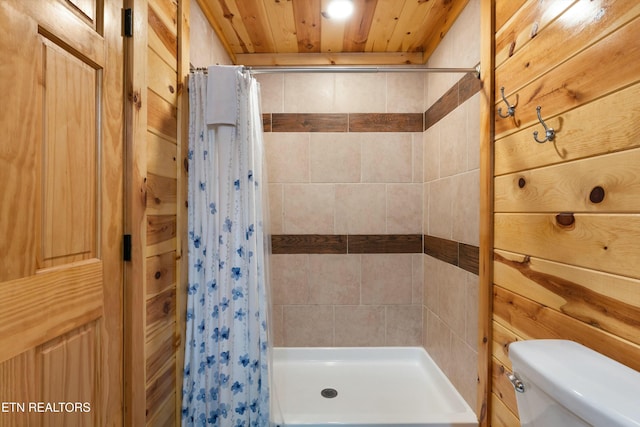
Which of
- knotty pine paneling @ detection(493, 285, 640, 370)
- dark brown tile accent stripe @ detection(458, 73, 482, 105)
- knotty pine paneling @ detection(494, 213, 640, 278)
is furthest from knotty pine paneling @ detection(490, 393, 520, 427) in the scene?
dark brown tile accent stripe @ detection(458, 73, 482, 105)

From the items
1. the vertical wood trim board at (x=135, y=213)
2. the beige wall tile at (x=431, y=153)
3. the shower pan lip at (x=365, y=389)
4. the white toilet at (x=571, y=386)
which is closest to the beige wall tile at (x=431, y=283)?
the shower pan lip at (x=365, y=389)

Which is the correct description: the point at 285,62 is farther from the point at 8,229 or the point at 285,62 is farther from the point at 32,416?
the point at 32,416

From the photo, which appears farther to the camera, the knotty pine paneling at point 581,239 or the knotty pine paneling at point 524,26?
the knotty pine paneling at point 524,26

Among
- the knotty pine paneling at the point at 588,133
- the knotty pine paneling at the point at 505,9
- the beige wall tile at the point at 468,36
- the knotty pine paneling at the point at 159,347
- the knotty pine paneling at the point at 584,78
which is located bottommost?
the knotty pine paneling at the point at 159,347

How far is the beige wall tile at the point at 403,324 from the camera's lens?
7.11 ft

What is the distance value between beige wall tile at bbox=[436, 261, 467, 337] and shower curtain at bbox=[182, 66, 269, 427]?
100cm

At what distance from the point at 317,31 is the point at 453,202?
133 cm

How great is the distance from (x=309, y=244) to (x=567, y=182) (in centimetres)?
153

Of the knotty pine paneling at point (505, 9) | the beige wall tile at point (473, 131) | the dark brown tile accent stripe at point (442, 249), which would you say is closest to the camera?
the knotty pine paneling at point (505, 9)

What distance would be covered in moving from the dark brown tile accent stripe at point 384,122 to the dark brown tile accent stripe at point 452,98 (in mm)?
94

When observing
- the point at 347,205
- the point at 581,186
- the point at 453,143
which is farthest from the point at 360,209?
the point at 581,186

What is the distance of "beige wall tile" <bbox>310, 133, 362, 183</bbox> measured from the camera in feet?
7.03

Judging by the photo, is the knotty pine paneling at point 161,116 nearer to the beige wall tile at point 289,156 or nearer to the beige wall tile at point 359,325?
the beige wall tile at point 289,156

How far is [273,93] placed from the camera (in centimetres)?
215
